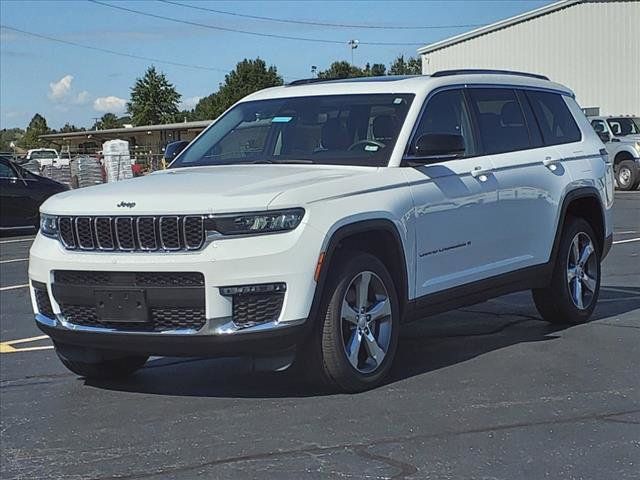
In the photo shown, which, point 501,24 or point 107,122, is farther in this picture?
point 107,122

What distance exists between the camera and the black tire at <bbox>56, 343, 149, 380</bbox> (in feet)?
19.0

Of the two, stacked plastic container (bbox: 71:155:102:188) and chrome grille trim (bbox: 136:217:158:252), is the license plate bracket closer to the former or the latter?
chrome grille trim (bbox: 136:217:158:252)

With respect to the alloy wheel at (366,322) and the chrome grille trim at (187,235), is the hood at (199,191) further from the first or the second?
the alloy wheel at (366,322)

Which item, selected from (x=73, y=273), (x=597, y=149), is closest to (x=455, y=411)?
(x=73, y=273)

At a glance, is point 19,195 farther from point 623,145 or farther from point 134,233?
point 623,145

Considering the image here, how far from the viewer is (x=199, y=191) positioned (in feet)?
17.4

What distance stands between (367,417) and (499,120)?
9.37 ft

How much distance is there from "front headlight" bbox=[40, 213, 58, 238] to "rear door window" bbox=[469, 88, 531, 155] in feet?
9.61

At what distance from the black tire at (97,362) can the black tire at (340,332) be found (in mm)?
1105

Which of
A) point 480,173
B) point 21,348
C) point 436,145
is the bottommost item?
point 21,348

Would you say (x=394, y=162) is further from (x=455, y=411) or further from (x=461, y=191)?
(x=455, y=411)

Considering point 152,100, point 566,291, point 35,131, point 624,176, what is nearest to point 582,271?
point 566,291

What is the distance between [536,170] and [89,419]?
363 centimetres

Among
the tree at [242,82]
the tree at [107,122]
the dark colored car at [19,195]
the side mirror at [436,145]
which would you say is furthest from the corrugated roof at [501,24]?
the tree at [107,122]
